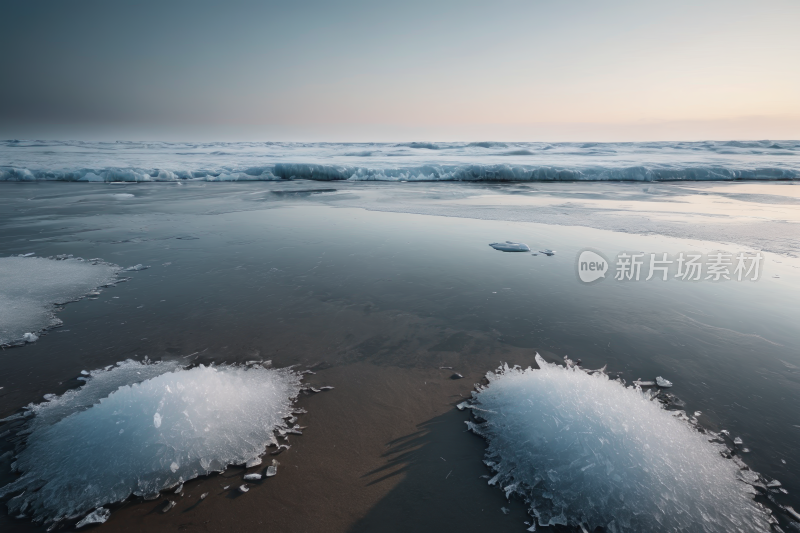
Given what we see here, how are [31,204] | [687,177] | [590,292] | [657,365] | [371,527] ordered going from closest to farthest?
[371,527] → [657,365] → [590,292] → [31,204] → [687,177]

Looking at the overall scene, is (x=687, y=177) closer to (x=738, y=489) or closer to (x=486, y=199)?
(x=486, y=199)

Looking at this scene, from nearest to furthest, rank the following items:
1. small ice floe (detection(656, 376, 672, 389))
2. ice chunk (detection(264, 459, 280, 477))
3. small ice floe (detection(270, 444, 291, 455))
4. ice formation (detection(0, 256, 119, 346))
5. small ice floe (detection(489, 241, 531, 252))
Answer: ice chunk (detection(264, 459, 280, 477)), small ice floe (detection(270, 444, 291, 455)), small ice floe (detection(656, 376, 672, 389)), ice formation (detection(0, 256, 119, 346)), small ice floe (detection(489, 241, 531, 252))

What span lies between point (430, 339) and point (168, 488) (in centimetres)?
203

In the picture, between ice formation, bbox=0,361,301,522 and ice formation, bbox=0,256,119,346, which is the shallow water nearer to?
ice formation, bbox=0,256,119,346

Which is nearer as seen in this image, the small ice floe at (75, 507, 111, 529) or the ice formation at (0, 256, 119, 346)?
the small ice floe at (75, 507, 111, 529)

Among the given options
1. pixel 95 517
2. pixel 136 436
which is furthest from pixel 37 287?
pixel 95 517

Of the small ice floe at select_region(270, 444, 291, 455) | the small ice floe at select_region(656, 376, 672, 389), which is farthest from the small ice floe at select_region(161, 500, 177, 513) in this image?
the small ice floe at select_region(656, 376, 672, 389)

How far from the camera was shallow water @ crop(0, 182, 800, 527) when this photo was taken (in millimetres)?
2707

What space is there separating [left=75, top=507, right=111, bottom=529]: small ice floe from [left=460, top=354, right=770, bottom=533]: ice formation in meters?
1.81

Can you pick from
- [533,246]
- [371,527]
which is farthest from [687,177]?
[371,527]

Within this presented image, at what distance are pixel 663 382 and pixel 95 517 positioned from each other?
337 centimetres

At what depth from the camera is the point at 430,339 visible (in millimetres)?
3248

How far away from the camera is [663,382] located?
8.75 feet

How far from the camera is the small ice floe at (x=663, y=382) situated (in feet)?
8.65
